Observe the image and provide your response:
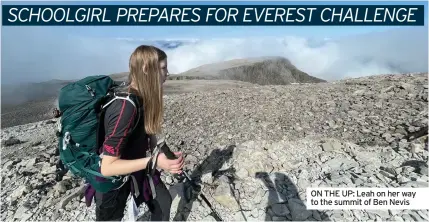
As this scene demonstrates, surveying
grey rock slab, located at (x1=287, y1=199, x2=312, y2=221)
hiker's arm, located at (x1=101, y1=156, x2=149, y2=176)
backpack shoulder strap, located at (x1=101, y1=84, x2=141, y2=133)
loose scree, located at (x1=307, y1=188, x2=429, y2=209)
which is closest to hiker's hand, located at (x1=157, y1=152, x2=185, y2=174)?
hiker's arm, located at (x1=101, y1=156, x2=149, y2=176)

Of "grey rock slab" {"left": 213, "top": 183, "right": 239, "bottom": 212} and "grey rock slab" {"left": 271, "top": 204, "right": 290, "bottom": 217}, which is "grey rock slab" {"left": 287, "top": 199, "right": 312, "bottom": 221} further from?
"grey rock slab" {"left": 213, "top": 183, "right": 239, "bottom": 212}

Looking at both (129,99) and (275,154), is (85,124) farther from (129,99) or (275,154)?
(275,154)

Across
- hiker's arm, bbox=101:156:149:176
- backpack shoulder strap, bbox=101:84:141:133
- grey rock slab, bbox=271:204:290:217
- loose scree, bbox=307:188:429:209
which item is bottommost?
grey rock slab, bbox=271:204:290:217

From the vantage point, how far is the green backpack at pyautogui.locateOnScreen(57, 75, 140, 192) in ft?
8.95

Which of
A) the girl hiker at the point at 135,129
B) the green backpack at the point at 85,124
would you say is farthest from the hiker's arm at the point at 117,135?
the green backpack at the point at 85,124

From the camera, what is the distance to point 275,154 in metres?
6.49

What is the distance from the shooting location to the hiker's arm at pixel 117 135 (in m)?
2.48

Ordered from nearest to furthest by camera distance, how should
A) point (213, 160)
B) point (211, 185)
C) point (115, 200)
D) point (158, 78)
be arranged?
1. point (158, 78)
2. point (115, 200)
3. point (211, 185)
4. point (213, 160)

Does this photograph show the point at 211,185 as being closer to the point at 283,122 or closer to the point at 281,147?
the point at 281,147

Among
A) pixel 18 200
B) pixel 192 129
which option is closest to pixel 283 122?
pixel 192 129

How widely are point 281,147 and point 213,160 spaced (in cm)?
153

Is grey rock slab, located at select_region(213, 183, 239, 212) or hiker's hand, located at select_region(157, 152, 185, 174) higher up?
hiker's hand, located at select_region(157, 152, 185, 174)

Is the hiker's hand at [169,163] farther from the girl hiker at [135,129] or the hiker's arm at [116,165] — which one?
the hiker's arm at [116,165]

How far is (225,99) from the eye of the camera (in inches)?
399
